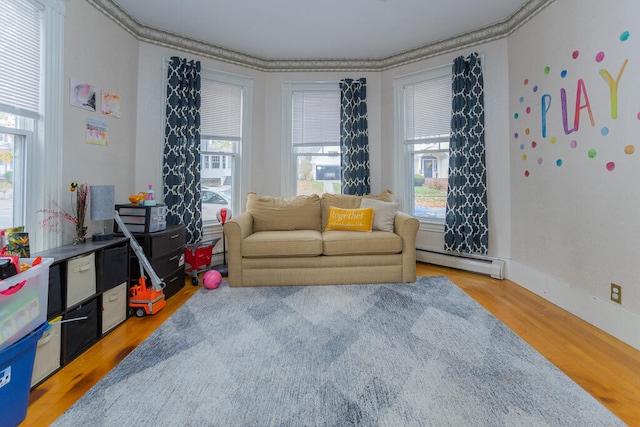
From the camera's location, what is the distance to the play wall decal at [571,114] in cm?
210

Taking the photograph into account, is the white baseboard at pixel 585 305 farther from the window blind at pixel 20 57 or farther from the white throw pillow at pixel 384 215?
the window blind at pixel 20 57

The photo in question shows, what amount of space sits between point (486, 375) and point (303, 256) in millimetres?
1856

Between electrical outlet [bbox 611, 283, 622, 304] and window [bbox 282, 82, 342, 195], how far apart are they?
2.89m

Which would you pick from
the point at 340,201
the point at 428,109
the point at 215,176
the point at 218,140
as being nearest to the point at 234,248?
the point at 215,176

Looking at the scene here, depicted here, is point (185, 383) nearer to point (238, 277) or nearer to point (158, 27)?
point (238, 277)

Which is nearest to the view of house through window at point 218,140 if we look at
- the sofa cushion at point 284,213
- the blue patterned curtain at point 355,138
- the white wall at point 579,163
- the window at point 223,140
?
the window at point 223,140

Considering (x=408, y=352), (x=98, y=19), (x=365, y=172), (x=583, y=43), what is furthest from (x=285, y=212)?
(x=583, y=43)

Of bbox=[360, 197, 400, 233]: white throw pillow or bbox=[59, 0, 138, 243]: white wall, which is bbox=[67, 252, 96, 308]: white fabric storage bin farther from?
bbox=[360, 197, 400, 233]: white throw pillow

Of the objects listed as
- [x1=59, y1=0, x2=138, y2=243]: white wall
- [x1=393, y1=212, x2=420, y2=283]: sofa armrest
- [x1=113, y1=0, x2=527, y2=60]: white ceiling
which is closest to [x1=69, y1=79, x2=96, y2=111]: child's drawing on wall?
[x1=59, y1=0, x2=138, y2=243]: white wall

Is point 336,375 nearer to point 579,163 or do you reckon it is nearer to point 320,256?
point 320,256

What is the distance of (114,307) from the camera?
2236 mm

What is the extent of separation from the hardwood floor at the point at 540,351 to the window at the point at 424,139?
4.80 ft

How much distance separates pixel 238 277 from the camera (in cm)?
307

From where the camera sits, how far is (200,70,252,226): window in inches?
148
